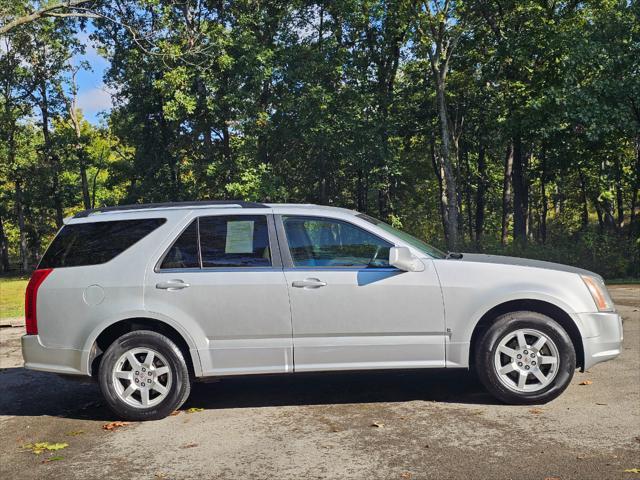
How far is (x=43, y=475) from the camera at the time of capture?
13.7ft

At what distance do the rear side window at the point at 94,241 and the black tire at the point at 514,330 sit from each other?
3.22 metres

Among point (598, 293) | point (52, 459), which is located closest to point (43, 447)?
point (52, 459)

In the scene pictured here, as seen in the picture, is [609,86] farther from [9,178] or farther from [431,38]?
[9,178]

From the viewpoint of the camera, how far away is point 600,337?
536 cm

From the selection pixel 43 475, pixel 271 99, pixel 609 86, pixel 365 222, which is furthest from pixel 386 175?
pixel 43 475

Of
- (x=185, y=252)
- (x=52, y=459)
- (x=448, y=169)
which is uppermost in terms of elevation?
(x=448, y=169)

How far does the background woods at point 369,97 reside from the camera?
2078 centimetres

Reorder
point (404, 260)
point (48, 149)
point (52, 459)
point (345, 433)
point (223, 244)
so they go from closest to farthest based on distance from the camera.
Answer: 1. point (52, 459)
2. point (345, 433)
3. point (404, 260)
4. point (223, 244)
5. point (48, 149)

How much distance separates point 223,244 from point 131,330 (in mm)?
1159

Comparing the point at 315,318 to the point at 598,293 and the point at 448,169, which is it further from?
the point at 448,169

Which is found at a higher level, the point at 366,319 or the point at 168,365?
the point at 366,319

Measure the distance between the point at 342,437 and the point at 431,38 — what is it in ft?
80.0

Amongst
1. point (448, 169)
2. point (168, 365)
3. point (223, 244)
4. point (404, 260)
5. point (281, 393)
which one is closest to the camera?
point (404, 260)

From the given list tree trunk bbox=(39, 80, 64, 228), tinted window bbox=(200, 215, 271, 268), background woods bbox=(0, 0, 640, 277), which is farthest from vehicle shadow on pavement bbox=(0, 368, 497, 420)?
tree trunk bbox=(39, 80, 64, 228)
